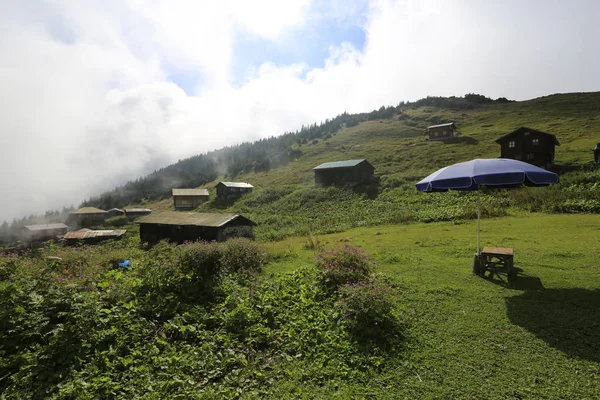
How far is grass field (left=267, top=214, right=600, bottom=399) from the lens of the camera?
4684 mm

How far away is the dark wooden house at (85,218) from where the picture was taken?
78.6 meters

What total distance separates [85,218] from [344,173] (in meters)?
72.0

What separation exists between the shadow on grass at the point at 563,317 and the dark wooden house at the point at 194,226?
80.4 ft

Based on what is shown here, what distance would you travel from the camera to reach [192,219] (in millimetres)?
30578

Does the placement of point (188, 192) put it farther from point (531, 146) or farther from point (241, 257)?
→ point (531, 146)

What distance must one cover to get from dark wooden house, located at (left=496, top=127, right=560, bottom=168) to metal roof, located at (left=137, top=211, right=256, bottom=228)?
48.0 m

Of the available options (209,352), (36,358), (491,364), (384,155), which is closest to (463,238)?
(491,364)

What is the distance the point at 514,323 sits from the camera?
6.48 metres

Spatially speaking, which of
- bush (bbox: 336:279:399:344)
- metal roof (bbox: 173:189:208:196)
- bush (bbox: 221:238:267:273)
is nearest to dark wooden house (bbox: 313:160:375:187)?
metal roof (bbox: 173:189:208:196)

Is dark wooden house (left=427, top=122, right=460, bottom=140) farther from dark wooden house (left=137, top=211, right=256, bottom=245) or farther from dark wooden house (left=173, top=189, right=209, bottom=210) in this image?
dark wooden house (left=137, top=211, right=256, bottom=245)

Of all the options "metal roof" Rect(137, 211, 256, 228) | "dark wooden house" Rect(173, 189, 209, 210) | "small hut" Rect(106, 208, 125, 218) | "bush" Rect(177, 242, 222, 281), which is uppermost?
"bush" Rect(177, 242, 222, 281)

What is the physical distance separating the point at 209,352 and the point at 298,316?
236 centimetres

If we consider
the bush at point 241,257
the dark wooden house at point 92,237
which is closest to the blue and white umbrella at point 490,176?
the bush at point 241,257

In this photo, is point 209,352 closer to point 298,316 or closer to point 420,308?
point 298,316
